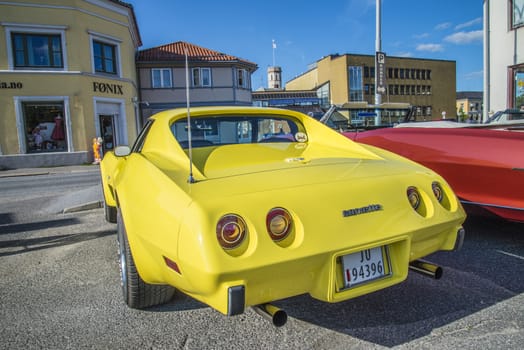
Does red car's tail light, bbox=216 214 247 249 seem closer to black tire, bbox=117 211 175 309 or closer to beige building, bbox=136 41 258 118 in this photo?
black tire, bbox=117 211 175 309

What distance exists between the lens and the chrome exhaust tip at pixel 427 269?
7.35 feet

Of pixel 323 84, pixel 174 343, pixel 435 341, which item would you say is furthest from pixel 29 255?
pixel 323 84

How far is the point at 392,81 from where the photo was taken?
64.4 metres

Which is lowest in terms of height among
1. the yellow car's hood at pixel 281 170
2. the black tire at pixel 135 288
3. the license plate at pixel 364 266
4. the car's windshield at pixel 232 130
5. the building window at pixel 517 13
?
the black tire at pixel 135 288

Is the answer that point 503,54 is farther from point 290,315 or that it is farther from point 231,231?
point 231,231

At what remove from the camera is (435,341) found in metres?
2.04

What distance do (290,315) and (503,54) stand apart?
46.1 ft

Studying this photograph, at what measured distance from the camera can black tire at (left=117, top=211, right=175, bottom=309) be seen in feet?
7.60

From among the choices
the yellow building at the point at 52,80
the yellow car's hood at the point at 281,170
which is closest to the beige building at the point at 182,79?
the yellow building at the point at 52,80

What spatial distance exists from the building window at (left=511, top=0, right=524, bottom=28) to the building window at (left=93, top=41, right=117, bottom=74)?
1739cm

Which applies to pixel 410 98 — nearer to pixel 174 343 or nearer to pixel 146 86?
pixel 146 86

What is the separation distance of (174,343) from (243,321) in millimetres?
443

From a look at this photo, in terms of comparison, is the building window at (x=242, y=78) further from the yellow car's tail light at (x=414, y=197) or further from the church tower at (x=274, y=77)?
the church tower at (x=274, y=77)

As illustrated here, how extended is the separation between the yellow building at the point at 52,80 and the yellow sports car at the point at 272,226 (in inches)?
669
